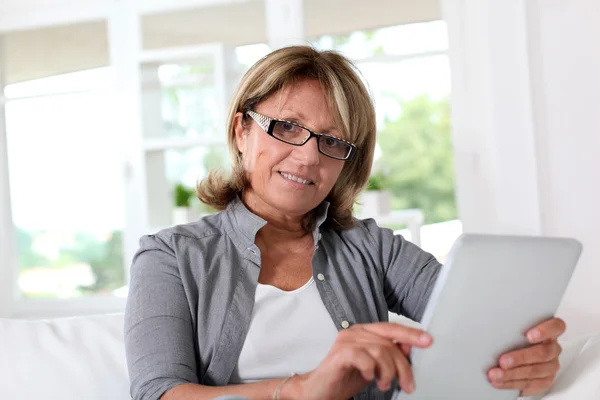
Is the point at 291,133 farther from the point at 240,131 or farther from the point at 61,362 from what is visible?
the point at 61,362

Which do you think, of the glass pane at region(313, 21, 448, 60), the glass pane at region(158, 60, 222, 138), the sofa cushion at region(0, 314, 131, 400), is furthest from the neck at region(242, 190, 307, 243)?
the glass pane at region(313, 21, 448, 60)

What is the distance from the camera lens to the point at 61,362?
1613 millimetres

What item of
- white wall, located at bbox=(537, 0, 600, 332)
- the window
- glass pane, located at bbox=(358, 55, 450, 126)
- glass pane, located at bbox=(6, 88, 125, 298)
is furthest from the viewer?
the window

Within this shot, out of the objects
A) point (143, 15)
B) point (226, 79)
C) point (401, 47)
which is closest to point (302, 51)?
point (226, 79)

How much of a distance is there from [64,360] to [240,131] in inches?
24.9

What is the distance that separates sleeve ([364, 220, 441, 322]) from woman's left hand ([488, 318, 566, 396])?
0.39m

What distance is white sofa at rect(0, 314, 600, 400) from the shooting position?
1558mm

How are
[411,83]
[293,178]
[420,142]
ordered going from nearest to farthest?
[293,178], [411,83], [420,142]

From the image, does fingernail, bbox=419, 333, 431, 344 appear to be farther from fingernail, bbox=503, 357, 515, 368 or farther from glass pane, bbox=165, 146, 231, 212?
glass pane, bbox=165, 146, 231, 212

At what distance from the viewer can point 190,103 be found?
13.2 ft

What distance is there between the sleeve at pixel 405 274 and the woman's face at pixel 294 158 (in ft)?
0.68

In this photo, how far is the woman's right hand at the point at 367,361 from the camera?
1.05 m

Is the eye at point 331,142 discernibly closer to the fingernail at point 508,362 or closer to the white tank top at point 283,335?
the white tank top at point 283,335

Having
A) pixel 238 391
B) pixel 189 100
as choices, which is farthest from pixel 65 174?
pixel 238 391
